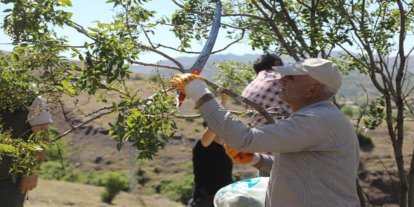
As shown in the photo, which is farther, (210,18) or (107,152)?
(107,152)

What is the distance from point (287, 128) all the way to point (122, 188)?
25.1 metres

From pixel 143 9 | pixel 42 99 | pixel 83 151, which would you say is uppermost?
pixel 143 9

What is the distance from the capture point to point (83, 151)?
3803 centimetres

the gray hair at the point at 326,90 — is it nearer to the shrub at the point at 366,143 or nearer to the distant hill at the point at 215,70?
the distant hill at the point at 215,70

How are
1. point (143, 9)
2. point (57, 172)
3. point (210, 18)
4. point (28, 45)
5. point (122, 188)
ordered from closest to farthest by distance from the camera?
point (28, 45), point (143, 9), point (210, 18), point (122, 188), point (57, 172)

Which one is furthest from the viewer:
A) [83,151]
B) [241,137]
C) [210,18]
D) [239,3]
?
[83,151]

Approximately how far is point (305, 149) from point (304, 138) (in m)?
0.07

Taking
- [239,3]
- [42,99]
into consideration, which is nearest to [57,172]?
[239,3]

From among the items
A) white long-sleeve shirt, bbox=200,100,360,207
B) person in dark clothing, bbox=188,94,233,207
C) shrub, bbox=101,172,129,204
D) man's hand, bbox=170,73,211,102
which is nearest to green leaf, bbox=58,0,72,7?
man's hand, bbox=170,73,211,102

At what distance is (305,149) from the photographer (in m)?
2.42

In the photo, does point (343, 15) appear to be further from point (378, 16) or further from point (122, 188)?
point (122, 188)

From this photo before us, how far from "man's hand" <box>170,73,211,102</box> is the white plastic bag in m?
0.86

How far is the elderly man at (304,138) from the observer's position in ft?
7.63

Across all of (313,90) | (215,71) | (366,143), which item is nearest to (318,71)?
(313,90)
